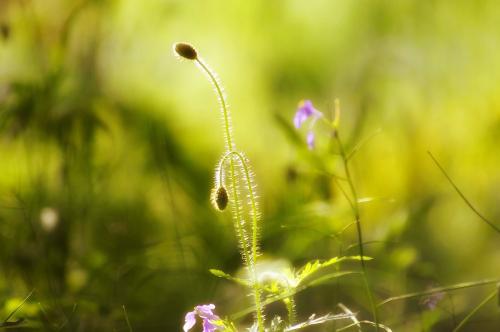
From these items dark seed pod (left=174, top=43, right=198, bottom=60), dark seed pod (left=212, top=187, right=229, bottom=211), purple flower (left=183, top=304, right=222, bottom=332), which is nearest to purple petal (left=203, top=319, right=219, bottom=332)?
purple flower (left=183, top=304, right=222, bottom=332)

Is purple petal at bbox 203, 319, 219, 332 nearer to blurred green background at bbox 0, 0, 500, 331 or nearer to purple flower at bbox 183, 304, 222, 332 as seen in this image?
purple flower at bbox 183, 304, 222, 332

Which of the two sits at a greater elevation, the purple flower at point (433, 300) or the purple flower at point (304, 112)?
the purple flower at point (304, 112)

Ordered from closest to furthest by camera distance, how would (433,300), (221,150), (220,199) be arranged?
(220,199) < (433,300) < (221,150)

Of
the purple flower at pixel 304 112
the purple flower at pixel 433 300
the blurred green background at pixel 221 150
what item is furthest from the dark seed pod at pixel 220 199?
the purple flower at pixel 433 300

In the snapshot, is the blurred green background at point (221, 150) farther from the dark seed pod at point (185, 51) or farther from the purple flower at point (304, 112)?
the dark seed pod at point (185, 51)

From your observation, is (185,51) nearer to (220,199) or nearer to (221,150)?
(220,199)

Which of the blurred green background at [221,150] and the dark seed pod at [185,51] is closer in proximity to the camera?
the dark seed pod at [185,51]

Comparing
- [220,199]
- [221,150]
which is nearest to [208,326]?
[220,199]

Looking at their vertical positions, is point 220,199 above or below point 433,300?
above
